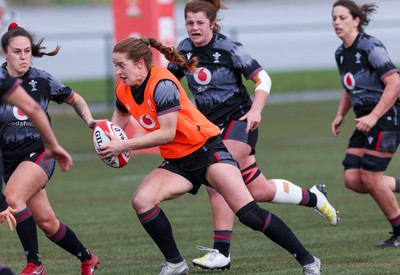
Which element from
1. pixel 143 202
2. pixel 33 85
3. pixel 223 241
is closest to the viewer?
pixel 143 202

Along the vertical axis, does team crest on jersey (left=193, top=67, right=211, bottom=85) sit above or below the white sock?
above

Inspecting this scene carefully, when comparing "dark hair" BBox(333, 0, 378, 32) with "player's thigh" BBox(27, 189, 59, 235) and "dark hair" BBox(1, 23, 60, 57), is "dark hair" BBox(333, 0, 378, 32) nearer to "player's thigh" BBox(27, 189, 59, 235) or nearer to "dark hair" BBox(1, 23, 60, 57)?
"dark hair" BBox(1, 23, 60, 57)

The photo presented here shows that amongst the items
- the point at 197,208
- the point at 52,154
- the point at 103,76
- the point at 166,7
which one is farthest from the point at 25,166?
the point at 103,76

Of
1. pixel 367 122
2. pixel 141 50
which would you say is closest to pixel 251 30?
pixel 367 122

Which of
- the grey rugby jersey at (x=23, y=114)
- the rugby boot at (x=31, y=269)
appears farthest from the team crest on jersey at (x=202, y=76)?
the rugby boot at (x=31, y=269)

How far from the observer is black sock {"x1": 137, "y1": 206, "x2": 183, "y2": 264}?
7.16 metres

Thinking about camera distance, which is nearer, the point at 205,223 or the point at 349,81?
the point at 349,81

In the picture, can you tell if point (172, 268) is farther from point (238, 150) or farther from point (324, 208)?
point (324, 208)

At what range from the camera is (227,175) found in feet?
23.3

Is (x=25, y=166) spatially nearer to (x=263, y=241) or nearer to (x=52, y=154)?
(x=52, y=154)

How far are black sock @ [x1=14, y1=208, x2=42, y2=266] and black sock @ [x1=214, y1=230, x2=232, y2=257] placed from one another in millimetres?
1344

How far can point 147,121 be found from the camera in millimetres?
7152

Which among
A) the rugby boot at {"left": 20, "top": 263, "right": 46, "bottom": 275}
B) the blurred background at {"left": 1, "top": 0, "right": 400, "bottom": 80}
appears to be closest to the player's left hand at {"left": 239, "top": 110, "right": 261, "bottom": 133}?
the rugby boot at {"left": 20, "top": 263, "right": 46, "bottom": 275}

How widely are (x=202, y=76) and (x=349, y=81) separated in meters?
1.44
